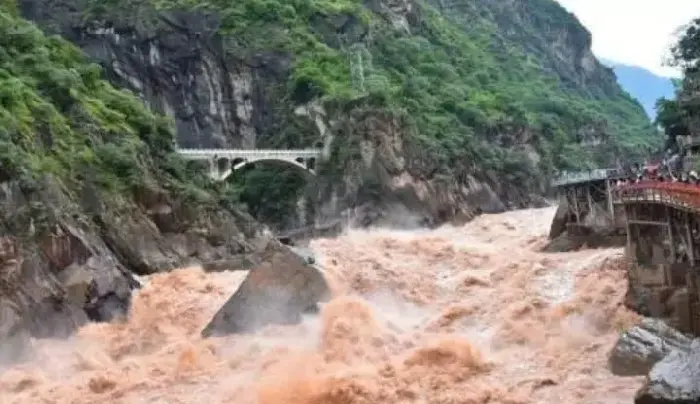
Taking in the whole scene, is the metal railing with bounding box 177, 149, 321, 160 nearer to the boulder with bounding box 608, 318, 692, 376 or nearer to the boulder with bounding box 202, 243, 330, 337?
the boulder with bounding box 202, 243, 330, 337

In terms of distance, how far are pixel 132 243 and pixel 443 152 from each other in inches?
1682

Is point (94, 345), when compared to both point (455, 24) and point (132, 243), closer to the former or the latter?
point (132, 243)

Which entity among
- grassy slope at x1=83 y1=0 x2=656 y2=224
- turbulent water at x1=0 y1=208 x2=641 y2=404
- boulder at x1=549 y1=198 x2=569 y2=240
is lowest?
turbulent water at x1=0 y1=208 x2=641 y2=404

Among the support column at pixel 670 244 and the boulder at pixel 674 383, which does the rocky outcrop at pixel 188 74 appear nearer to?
the support column at pixel 670 244

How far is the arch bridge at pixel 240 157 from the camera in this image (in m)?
66.4

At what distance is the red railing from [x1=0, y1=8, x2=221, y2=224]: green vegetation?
955 inches

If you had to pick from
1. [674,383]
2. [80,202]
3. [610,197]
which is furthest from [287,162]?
[674,383]

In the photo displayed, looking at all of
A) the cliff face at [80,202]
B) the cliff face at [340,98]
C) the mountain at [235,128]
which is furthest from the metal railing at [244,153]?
the cliff face at [80,202]

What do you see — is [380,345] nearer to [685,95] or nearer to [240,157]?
[685,95]

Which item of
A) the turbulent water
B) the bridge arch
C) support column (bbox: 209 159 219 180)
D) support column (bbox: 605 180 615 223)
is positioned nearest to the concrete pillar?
the bridge arch

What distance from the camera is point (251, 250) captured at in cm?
5116

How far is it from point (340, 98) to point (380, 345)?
5261 centimetres

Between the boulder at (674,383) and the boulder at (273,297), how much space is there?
45.0ft

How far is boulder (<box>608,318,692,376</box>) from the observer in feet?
66.1
